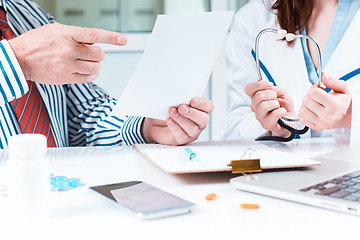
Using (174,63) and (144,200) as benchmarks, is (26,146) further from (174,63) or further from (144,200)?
(174,63)

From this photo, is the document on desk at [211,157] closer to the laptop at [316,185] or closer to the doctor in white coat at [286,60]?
the laptop at [316,185]

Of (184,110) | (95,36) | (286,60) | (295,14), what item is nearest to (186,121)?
(184,110)

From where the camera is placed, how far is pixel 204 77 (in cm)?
97

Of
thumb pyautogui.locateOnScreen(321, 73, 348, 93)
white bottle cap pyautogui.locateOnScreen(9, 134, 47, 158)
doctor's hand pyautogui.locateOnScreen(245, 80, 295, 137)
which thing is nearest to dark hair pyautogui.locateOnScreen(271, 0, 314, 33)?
doctor's hand pyautogui.locateOnScreen(245, 80, 295, 137)

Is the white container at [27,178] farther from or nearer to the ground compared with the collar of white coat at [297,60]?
nearer to the ground

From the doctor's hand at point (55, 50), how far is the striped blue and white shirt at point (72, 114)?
254 millimetres

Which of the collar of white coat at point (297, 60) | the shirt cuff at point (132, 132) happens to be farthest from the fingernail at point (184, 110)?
the collar of white coat at point (297, 60)

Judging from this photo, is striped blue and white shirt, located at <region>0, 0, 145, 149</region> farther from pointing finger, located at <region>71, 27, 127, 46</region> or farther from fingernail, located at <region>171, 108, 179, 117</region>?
pointing finger, located at <region>71, 27, 127, 46</region>

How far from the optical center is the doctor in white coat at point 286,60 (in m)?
1.17

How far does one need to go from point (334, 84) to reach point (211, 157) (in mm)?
371

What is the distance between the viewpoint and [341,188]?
0.63 metres

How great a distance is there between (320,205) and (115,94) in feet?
7.26

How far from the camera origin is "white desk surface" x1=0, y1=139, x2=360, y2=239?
505 millimetres

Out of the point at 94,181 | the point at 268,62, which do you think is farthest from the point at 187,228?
the point at 268,62
